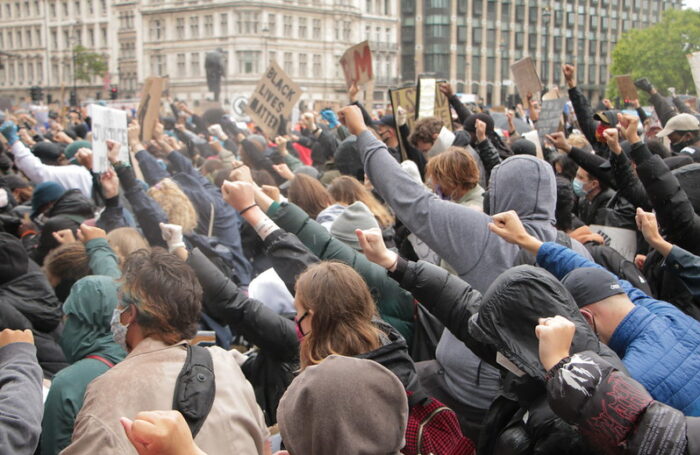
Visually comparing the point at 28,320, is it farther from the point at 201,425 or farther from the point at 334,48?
the point at 334,48

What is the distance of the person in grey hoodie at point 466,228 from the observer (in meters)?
2.97

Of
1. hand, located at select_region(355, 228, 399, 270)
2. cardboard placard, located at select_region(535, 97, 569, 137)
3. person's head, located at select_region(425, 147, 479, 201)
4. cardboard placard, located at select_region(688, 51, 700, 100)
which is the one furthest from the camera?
cardboard placard, located at select_region(535, 97, 569, 137)

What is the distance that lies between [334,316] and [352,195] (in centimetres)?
242

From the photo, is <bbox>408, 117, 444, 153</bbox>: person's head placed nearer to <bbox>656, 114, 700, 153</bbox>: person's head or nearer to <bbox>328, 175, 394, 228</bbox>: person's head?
<bbox>328, 175, 394, 228</bbox>: person's head

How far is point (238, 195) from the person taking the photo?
11.2 feet

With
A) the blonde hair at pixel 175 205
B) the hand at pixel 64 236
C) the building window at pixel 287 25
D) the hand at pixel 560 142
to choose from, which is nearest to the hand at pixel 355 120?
the blonde hair at pixel 175 205

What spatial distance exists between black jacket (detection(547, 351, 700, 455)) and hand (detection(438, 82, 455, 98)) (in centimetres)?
628

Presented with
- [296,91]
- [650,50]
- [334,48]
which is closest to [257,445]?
[296,91]

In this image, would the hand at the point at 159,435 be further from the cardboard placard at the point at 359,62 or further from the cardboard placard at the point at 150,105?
the cardboard placard at the point at 359,62

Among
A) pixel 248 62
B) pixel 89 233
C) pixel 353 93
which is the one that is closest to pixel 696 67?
pixel 353 93

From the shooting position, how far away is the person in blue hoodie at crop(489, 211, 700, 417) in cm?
226

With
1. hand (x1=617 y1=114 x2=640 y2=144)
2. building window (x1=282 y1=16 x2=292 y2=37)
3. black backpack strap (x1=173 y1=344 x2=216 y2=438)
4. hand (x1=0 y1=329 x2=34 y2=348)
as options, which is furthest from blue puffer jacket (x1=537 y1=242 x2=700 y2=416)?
building window (x1=282 y1=16 x2=292 y2=37)

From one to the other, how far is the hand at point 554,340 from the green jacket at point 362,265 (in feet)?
4.85

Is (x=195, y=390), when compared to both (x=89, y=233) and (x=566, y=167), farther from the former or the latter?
(x=566, y=167)
